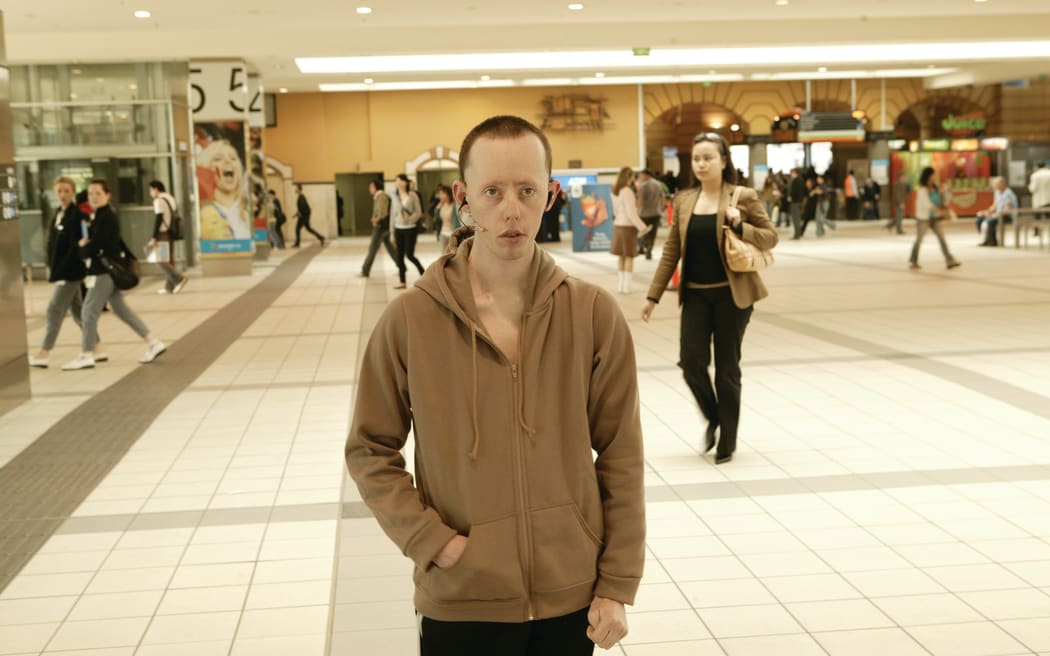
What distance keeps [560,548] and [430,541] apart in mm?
214

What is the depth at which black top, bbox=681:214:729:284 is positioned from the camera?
5668mm

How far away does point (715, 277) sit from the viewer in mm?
5684

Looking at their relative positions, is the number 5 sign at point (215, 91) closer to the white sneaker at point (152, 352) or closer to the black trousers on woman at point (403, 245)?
the black trousers on woman at point (403, 245)

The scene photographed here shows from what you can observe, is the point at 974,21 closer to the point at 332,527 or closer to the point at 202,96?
the point at 202,96

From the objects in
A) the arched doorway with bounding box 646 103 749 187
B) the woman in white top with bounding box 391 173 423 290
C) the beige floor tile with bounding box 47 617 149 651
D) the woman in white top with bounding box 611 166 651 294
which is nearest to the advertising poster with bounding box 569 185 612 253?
the woman in white top with bounding box 391 173 423 290

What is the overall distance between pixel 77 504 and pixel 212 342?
5899 mm

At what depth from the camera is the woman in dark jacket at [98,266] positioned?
933 centimetres

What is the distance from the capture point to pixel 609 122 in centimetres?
3231

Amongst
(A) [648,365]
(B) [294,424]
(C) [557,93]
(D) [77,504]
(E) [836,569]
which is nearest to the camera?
(E) [836,569]

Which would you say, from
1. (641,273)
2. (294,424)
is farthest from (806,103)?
(294,424)

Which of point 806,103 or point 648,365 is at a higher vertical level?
point 806,103

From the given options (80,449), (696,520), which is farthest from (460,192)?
(80,449)

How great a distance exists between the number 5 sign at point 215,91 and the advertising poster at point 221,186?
0.57ft

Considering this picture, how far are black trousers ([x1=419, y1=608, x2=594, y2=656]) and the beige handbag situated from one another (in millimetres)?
3720
